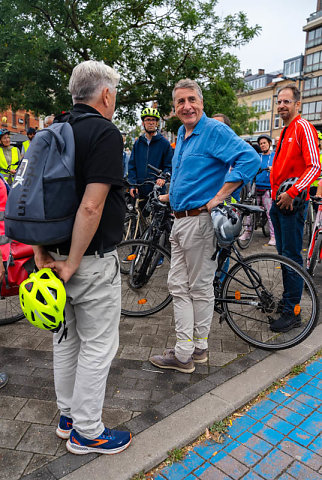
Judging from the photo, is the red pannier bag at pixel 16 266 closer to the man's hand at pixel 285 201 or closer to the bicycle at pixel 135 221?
the man's hand at pixel 285 201

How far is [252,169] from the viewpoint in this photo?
9.41 ft

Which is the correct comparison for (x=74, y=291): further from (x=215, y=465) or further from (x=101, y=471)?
(x=215, y=465)

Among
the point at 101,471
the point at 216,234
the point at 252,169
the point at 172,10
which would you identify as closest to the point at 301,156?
→ the point at 252,169

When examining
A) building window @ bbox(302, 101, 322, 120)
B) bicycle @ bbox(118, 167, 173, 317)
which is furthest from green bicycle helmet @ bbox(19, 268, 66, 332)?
building window @ bbox(302, 101, 322, 120)

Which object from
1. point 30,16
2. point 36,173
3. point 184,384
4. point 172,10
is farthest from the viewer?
point 172,10

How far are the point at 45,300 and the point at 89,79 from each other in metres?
1.11

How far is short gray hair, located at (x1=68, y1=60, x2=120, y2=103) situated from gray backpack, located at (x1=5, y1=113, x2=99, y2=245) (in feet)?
0.76

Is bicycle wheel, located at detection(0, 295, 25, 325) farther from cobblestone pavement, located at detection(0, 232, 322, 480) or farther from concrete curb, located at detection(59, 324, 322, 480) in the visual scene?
Answer: concrete curb, located at detection(59, 324, 322, 480)

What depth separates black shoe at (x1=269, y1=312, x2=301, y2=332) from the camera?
368cm

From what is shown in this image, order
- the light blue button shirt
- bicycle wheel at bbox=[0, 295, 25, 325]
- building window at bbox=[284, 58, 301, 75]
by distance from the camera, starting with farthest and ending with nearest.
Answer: building window at bbox=[284, 58, 301, 75], bicycle wheel at bbox=[0, 295, 25, 325], the light blue button shirt

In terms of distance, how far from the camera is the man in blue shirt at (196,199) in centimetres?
287

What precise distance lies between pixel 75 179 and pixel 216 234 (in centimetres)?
136

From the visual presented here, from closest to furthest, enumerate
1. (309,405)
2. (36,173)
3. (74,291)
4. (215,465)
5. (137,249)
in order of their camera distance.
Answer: (36,173)
(74,291)
(215,465)
(309,405)
(137,249)

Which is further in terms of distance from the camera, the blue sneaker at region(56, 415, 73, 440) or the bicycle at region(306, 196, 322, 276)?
the bicycle at region(306, 196, 322, 276)
